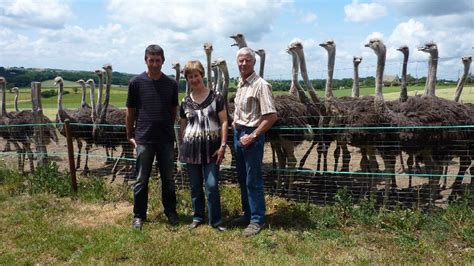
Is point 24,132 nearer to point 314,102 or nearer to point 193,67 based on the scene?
point 314,102

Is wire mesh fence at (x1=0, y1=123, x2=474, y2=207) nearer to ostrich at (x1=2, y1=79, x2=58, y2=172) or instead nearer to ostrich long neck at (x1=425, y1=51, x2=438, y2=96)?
ostrich long neck at (x1=425, y1=51, x2=438, y2=96)

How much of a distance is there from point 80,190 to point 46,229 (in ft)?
5.47

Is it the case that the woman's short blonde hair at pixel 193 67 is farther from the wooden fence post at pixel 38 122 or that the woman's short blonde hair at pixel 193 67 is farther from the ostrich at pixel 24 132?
the ostrich at pixel 24 132

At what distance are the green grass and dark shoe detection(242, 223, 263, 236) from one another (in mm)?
79

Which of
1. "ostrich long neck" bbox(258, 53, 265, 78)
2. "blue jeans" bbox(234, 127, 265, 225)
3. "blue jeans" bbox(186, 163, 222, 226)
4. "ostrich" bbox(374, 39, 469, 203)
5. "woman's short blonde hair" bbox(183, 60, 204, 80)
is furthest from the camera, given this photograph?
"ostrich long neck" bbox(258, 53, 265, 78)

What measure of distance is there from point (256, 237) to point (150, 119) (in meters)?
1.79

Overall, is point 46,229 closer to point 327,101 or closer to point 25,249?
point 25,249

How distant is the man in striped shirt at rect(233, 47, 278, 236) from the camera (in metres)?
5.21

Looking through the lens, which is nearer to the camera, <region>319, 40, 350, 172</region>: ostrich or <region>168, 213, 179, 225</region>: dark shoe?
<region>168, 213, 179, 225</region>: dark shoe

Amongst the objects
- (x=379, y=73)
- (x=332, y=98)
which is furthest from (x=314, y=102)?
(x=379, y=73)

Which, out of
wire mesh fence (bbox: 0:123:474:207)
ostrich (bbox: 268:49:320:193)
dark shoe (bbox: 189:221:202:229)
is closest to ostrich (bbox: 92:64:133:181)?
wire mesh fence (bbox: 0:123:474:207)

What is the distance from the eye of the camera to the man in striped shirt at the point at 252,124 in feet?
17.1

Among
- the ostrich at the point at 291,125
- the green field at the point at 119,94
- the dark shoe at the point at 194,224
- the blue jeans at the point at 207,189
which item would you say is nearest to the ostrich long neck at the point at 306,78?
the ostrich at the point at 291,125

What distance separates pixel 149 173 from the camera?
5.95 m
